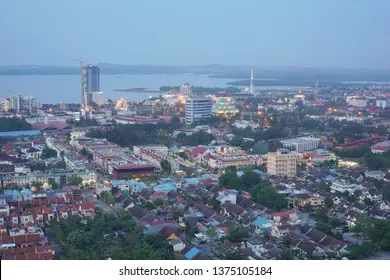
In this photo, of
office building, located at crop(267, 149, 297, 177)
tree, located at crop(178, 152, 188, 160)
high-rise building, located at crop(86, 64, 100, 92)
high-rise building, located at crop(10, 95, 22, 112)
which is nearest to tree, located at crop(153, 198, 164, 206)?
office building, located at crop(267, 149, 297, 177)

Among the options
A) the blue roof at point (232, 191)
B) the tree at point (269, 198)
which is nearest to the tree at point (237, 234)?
the tree at point (269, 198)

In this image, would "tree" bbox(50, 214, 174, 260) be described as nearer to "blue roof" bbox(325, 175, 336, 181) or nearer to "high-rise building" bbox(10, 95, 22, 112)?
"blue roof" bbox(325, 175, 336, 181)

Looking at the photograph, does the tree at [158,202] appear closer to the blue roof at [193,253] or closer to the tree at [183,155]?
the blue roof at [193,253]

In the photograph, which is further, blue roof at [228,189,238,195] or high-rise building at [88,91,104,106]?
high-rise building at [88,91,104,106]

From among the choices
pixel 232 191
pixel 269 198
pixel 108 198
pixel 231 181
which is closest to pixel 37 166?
pixel 108 198

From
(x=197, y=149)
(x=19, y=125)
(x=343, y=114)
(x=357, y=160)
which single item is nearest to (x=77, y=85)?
(x=19, y=125)

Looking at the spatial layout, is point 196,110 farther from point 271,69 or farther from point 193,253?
point 193,253
